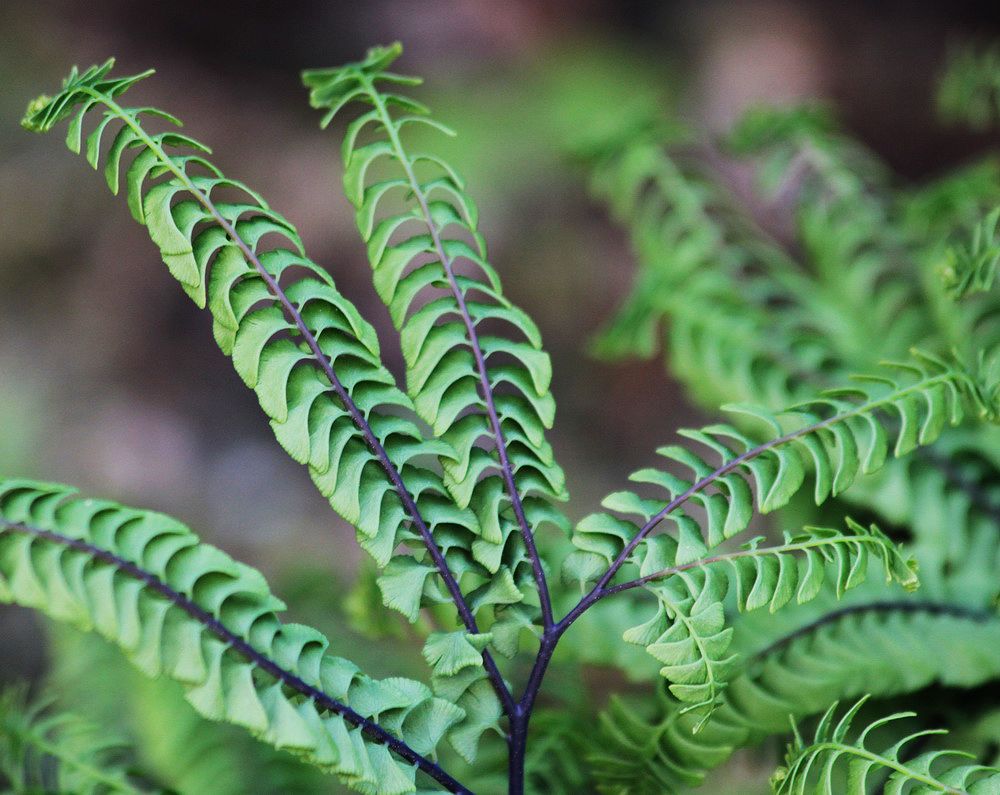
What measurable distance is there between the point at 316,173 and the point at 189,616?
1872mm

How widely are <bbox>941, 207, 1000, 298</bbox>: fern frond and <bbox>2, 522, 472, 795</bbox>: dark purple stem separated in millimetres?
640

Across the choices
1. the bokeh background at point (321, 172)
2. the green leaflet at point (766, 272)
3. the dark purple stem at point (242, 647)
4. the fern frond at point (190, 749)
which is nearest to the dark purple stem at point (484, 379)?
the dark purple stem at point (242, 647)

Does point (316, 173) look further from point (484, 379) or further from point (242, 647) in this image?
point (242, 647)

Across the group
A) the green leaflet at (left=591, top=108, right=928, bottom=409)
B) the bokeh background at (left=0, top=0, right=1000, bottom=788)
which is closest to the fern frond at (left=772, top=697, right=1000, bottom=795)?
the green leaflet at (left=591, top=108, right=928, bottom=409)

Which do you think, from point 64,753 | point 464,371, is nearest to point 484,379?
point 464,371

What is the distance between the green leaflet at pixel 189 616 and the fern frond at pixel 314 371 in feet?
0.32

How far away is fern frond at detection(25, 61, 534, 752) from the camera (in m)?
0.69

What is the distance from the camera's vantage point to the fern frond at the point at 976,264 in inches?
32.3

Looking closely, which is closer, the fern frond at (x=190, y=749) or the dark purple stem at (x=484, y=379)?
the dark purple stem at (x=484, y=379)

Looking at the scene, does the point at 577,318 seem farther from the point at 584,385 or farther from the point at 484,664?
the point at 484,664

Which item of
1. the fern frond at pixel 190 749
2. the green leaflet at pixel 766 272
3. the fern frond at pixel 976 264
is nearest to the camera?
the fern frond at pixel 976 264

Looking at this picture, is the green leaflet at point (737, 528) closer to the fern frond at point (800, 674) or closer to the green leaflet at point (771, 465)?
the green leaflet at point (771, 465)

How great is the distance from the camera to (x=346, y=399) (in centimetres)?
72

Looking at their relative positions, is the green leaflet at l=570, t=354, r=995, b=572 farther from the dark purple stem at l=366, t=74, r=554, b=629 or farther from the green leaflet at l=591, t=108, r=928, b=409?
the green leaflet at l=591, t=108, r=928, b=409
